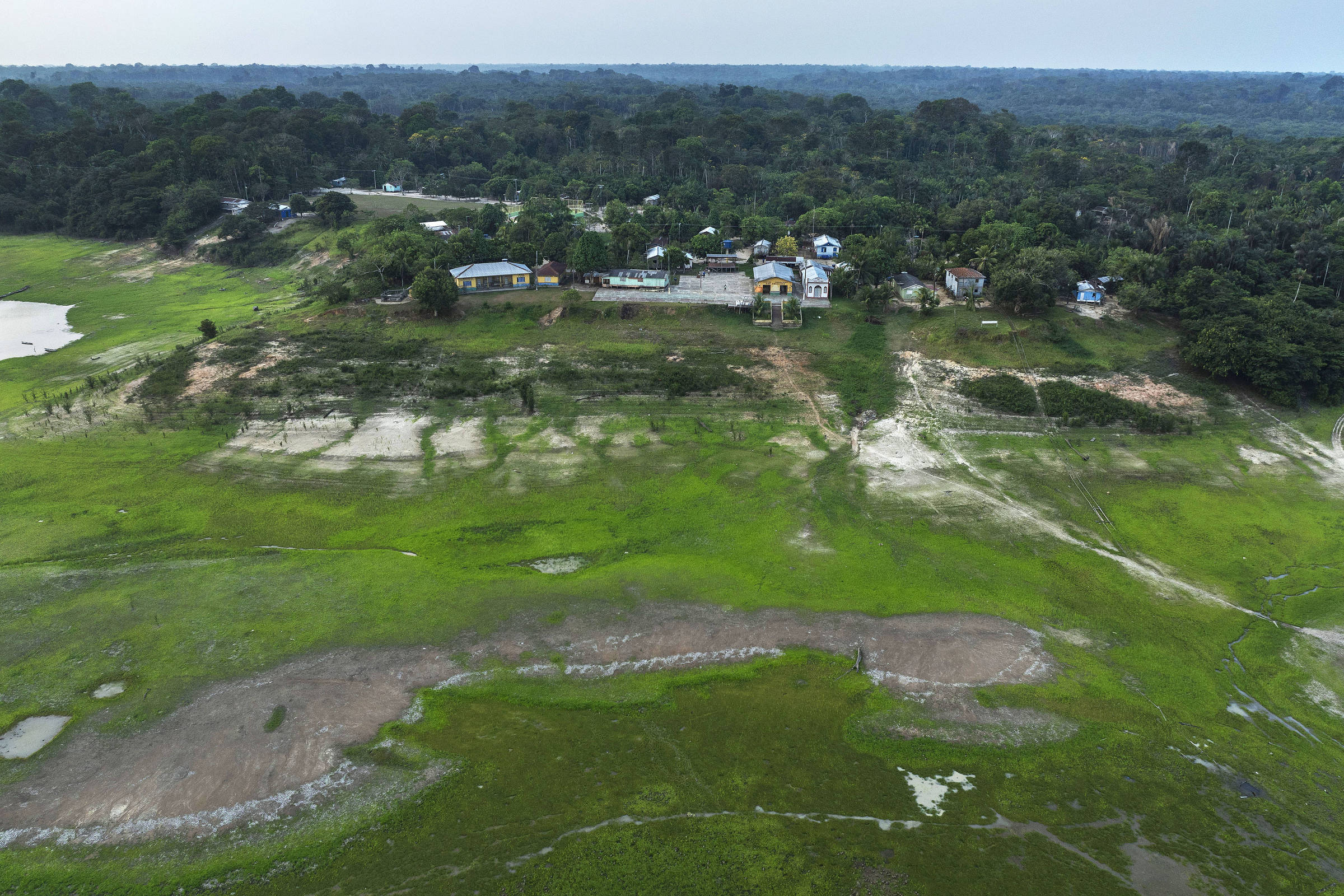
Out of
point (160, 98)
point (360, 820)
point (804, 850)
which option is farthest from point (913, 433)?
point (160, 98)

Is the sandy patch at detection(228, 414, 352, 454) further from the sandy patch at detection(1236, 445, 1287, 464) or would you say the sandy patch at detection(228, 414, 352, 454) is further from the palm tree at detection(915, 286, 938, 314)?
the sandy patch at detection(1236, 445, 1287, 464)

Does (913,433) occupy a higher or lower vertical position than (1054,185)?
lower

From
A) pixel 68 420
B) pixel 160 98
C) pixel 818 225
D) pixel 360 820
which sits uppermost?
pixel 160 98

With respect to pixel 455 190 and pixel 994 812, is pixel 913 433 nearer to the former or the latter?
pixel 994 812

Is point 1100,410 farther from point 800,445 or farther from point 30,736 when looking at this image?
point 30,736

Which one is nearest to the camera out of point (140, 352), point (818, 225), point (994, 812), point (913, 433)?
point (994, 812)

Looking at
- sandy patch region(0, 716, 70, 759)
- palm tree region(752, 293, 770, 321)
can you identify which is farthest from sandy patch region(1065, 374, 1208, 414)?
sandy patch region(0, 716, 70, 759)

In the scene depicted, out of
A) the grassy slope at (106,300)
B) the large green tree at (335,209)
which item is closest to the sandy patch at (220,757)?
the grassy slope at (106,300)
